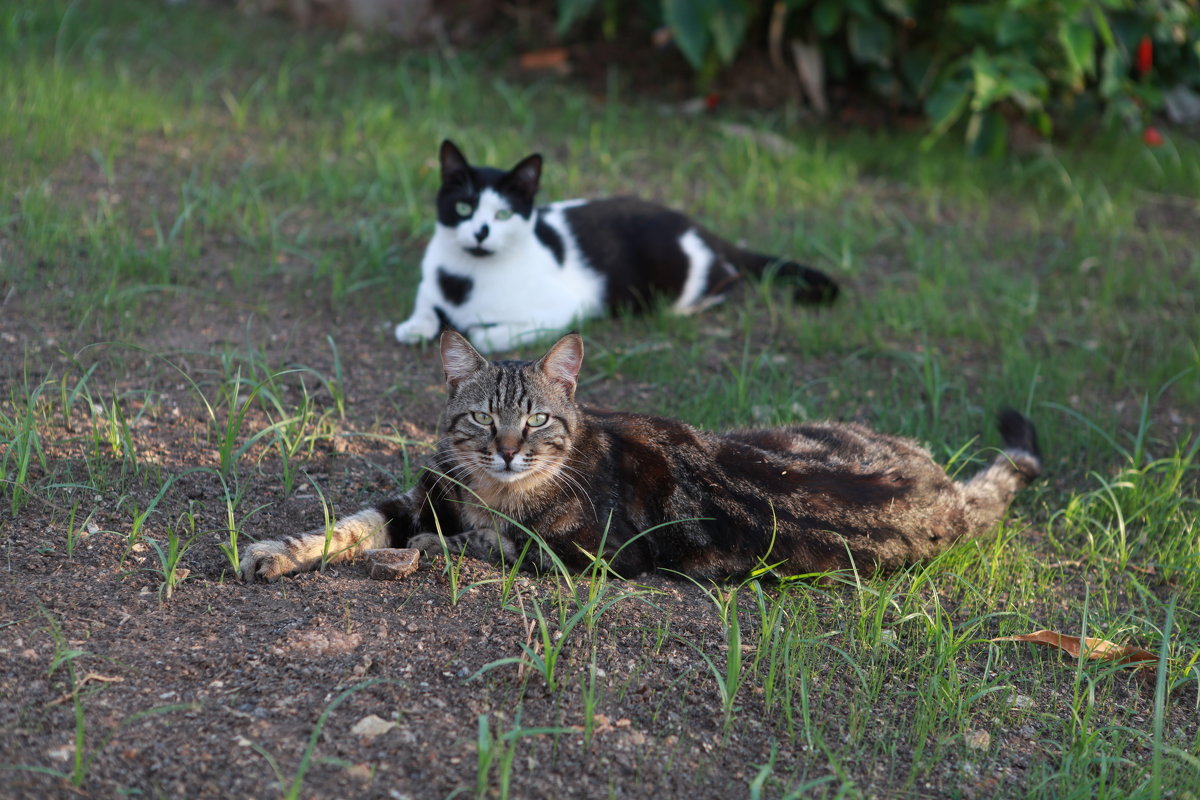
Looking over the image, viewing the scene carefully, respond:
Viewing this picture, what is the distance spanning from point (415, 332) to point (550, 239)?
0.79 metres

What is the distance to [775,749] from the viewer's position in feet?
8.56

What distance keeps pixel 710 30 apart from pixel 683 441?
4.24 meters

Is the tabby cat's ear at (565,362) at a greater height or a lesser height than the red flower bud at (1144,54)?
lesser

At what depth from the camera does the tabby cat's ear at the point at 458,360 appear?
3.40 metres

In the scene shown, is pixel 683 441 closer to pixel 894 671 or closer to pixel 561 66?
pixel 894 671

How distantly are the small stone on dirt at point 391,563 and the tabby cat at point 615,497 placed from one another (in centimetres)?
8

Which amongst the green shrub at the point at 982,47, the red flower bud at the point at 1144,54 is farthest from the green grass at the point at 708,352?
the red flower bud at the point at 1144,54

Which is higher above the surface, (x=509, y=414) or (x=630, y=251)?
(x=509, y=414)

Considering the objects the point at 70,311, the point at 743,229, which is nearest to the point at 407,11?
the point at 743,229

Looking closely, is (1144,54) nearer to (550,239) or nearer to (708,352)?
(708,352)

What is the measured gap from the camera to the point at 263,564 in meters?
3.05

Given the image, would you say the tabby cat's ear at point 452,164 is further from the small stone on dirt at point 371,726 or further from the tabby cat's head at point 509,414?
the small stone on dirt at point 371,726

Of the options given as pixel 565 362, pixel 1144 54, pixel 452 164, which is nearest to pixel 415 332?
pixel 452 164

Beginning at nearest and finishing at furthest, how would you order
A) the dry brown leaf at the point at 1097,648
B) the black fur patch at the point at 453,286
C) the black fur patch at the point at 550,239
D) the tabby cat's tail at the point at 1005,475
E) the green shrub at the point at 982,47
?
the dry brown leaf at the point at 1097,648 → the tabby cat's tail at the point at 1005,475 → the black fur patch at the point at 453,286 → the black fur patch at the point at 550,239 → the green shrub at the point at 982,47
